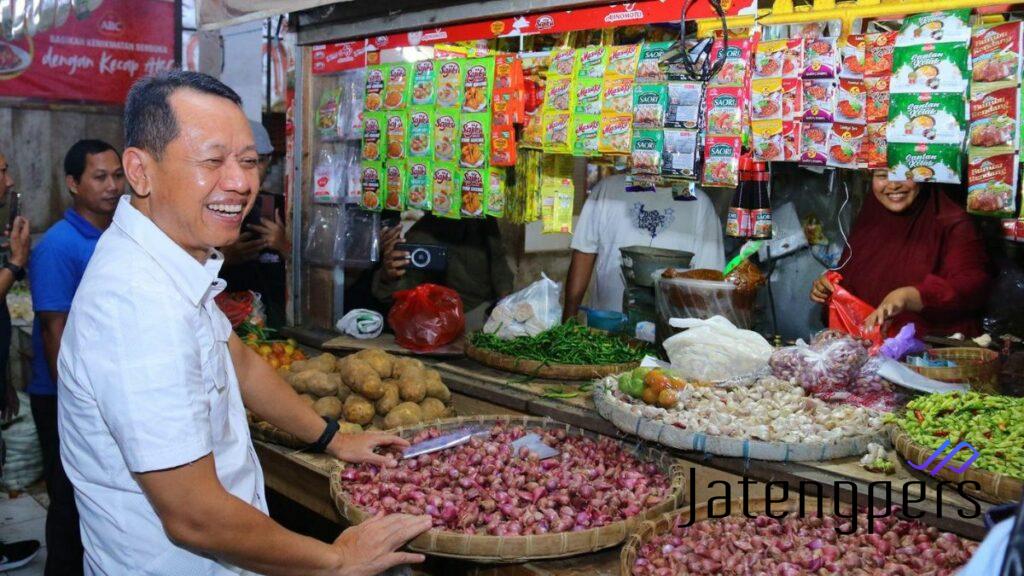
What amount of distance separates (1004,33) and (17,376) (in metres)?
6.63

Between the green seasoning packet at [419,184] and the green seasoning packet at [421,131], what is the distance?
1.7 inches

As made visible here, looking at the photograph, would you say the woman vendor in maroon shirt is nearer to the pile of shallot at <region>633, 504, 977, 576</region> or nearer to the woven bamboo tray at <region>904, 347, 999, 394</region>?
the woven bamboo tray at <region>904, 347, 999, 394</region>

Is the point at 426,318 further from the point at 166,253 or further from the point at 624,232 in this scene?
the point at 166,253

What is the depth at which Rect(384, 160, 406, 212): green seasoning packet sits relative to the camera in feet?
14.4

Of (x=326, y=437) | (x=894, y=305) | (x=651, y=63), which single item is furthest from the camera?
(x=894, y=305)

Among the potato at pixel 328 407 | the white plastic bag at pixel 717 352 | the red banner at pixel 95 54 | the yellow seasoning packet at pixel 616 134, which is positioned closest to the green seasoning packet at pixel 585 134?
the yellow seasoning packet at pixel 616 134

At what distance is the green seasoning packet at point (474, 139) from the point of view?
3975mm

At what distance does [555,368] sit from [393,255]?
1782 millimetres

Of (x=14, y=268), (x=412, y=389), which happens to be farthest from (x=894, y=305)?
(x=14, y=268)

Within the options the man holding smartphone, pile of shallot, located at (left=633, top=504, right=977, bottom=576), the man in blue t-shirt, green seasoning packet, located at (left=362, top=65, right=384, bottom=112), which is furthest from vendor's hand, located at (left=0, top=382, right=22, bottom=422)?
pile of shallot, located at (left=633, top=504, right=977, bottom=576)

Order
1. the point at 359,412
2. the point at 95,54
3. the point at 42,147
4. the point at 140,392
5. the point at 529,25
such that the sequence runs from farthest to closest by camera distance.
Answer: the point at 95,54, the point at 42,147, the point at 529,25, the point at 359,412, the point at 140,392

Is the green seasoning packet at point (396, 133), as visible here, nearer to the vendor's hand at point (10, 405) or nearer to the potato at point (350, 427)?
the potato at point (350, 427)

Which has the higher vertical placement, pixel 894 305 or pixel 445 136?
pixel 445 136

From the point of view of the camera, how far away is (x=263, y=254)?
18.6 ft
